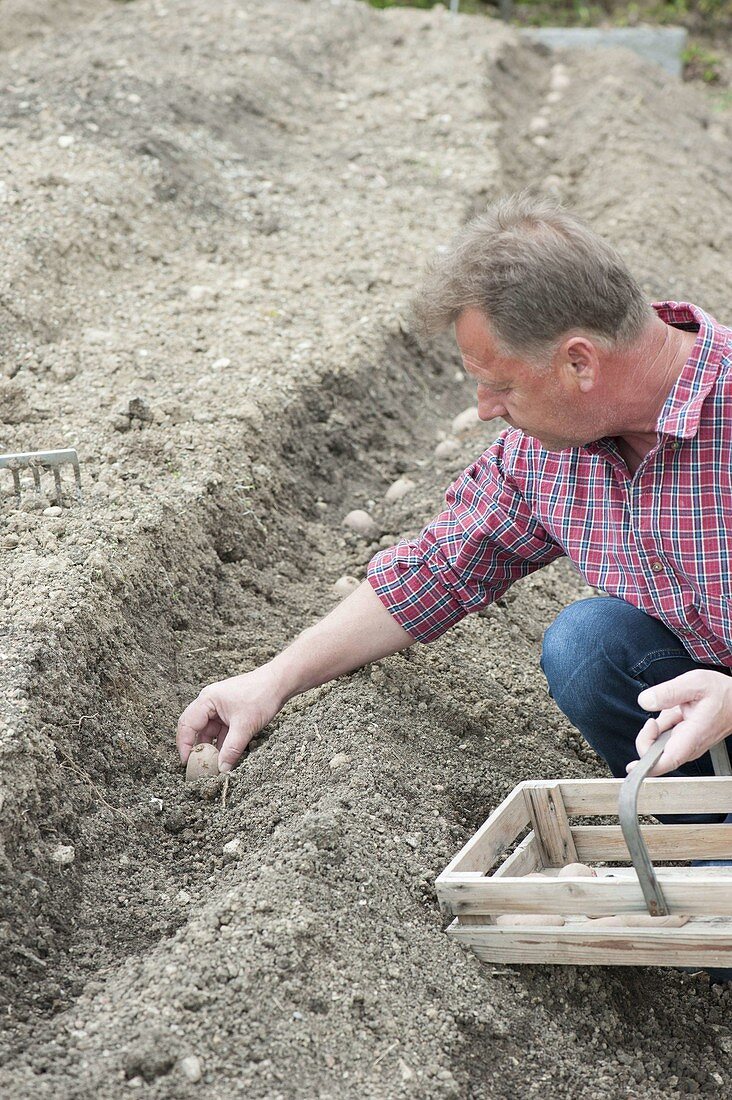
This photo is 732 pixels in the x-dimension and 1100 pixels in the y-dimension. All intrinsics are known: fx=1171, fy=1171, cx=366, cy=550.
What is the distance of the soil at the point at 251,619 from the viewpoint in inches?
83.0

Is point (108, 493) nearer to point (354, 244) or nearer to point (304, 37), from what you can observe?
point (354, 244)

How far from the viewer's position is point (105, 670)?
283 cm

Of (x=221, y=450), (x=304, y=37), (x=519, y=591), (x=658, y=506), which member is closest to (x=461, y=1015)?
(x=658, y=506)

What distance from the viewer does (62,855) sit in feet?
7.95

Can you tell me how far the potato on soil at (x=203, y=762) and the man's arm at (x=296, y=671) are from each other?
2 cm

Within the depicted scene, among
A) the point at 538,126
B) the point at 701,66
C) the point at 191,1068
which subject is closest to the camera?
the point at 191,1068

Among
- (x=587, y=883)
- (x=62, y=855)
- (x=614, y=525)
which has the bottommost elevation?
(x=62, y=855)

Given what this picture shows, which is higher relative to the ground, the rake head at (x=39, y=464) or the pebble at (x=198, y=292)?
the rake head at (x=39, y=464)

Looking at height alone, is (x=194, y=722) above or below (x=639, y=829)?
below

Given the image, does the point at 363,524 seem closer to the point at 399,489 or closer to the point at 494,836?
the point at 399,489

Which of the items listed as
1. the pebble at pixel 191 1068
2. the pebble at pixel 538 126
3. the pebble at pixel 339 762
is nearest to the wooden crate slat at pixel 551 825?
the pebble at pixel 339 762

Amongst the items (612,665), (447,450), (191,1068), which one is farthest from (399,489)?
(191,1068)

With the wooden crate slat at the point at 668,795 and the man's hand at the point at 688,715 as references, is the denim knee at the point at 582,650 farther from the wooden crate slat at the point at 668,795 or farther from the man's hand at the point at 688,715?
the man's hand at the point at 688,715

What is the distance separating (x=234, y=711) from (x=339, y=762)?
302mm
